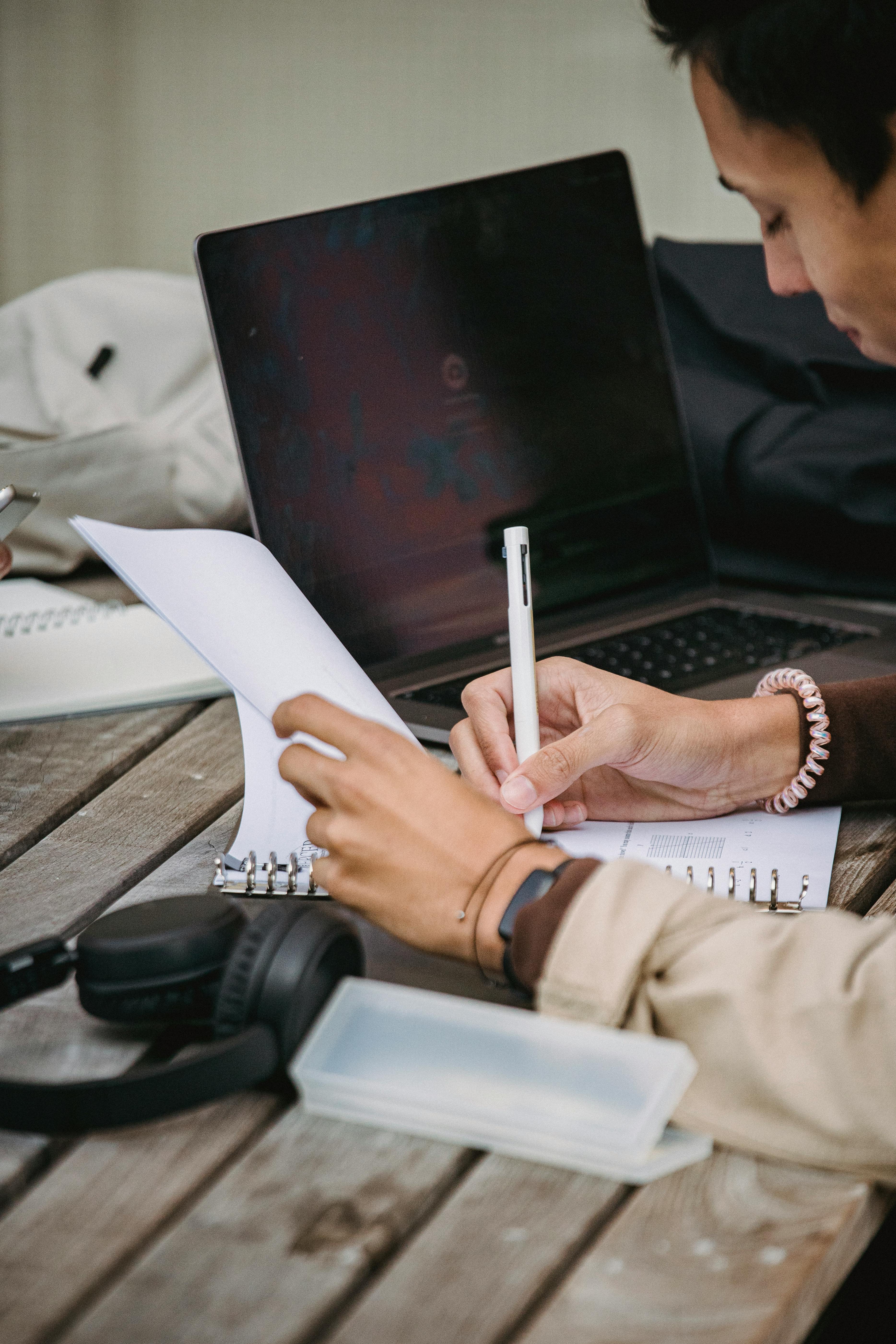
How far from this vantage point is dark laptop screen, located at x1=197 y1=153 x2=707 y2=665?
1.15 m

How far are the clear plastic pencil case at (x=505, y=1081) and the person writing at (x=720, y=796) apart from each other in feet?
0.11

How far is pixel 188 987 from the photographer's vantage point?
638 millimetres

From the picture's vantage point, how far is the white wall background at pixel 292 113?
8.71 feet

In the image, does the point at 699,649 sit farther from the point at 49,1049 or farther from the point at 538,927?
the point at 49,1049

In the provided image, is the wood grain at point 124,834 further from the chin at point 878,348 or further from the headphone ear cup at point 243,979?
the chin at point 878,348

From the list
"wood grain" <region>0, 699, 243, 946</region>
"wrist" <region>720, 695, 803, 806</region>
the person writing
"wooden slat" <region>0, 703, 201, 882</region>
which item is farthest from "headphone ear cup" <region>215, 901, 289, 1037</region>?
"wrist" <region>720, 695, 803, 806</region>

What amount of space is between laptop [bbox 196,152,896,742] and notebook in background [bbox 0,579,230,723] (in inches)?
7.6

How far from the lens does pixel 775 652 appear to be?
1262 mm

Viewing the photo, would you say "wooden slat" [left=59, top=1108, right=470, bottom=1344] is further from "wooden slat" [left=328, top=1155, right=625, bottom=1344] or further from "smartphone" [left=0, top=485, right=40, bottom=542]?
"smartphone" [left=0, top=485, right=40, bottom=542]

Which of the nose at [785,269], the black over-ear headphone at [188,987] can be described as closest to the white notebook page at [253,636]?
the black over-ear headphone at [188,987]

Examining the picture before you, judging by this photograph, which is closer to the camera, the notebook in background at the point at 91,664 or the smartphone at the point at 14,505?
the smartphone at the point at 14,505

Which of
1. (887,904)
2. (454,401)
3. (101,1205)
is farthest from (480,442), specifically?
(101,1205)

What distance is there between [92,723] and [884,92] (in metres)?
0.81

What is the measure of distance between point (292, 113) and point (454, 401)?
6.06ft
